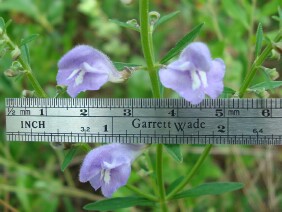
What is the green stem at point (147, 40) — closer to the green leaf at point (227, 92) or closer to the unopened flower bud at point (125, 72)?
the unopened flower bud at point (125, 72)

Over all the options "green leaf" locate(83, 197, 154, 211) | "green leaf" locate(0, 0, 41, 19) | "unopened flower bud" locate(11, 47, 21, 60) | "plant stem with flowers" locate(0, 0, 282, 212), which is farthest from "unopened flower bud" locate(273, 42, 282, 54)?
"green leaf" locate(0, 0, 41, 19)

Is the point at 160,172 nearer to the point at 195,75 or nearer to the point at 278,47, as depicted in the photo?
the point at 195,75

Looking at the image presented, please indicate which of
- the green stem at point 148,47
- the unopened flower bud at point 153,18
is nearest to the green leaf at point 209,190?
the green stem at point 148,47

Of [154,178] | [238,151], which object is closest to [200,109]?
[154,178]

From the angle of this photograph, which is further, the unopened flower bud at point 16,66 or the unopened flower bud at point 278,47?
the unopened flower bud at point 16,66

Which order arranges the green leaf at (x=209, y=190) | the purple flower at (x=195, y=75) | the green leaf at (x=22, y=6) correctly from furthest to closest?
the green leaf at (x=22, y=6) < the green leaf at (x=209, y=190) < the purple flower at (x=195, y=75)

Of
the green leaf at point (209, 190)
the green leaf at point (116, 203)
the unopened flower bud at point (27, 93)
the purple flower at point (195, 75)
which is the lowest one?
the green leaf at point (116, 203)

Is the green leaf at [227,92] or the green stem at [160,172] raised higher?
the green leaf at [227,92]

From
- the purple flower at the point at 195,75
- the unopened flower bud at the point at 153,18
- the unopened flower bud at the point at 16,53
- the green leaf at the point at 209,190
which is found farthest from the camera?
the green leaf at the point at 209,190

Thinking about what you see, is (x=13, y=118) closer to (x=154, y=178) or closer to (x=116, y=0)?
(x=154, y=178)
